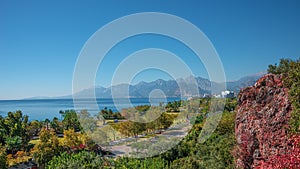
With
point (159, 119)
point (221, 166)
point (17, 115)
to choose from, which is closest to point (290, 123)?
point (221, 166)

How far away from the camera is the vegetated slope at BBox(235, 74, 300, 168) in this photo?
A: 5.34 meters

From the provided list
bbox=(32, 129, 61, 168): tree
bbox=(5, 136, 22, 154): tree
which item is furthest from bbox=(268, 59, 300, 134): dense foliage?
bbox=(5, 136, 22, 154): tree

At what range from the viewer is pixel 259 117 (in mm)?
6453

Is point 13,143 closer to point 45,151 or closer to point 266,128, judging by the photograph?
point 45,151

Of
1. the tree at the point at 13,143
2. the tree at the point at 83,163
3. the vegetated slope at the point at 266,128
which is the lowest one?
the tree at the point at 13,143

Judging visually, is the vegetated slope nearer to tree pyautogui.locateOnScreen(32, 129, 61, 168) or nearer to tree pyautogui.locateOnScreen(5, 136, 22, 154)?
tree pyautogui.locateOnScreen(32, 129, 61, 168)

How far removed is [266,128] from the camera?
609cm

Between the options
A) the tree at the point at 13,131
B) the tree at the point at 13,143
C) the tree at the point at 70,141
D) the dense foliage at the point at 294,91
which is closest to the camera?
the dense foliage at the point at 294,91

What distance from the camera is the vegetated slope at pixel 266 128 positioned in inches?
210

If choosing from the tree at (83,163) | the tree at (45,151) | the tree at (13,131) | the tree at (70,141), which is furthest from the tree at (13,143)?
the tree at (83,163)

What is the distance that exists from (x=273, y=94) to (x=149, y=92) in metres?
14.1

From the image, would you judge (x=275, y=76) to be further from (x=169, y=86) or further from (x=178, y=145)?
(x=169, y=86)

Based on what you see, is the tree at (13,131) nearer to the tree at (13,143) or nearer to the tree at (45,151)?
the tree at (13,143)

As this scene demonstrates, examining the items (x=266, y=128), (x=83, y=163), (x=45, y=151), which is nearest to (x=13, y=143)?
(x=45, y=151)
